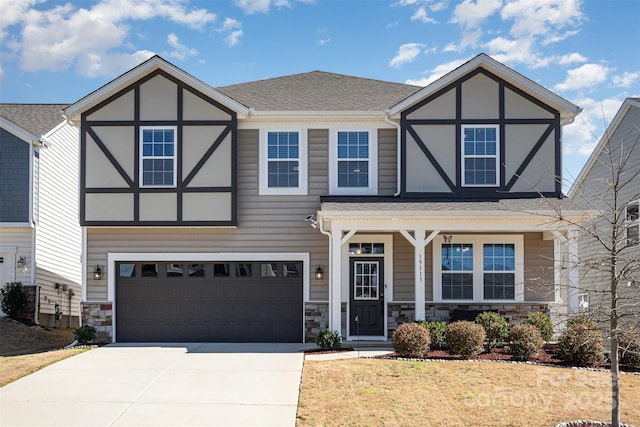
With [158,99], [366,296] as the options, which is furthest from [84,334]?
[366,296]

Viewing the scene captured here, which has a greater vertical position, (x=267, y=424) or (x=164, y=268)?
(x=164, y=268)

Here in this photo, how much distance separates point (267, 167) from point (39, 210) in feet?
26.0

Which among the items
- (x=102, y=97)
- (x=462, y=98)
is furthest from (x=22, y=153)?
(x=462, y=98)

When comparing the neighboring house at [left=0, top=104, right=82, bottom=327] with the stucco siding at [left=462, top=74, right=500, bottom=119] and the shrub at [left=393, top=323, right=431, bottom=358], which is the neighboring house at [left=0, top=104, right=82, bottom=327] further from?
the stucco siding at [left=462, top=74, right=500, bottom=119]

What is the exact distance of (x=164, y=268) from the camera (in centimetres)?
1511

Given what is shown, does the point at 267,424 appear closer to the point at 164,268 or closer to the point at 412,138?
the point at 164,268

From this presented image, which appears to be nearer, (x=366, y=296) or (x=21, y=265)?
(x=366, y=296)

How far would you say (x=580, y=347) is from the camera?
Answer: 1138cm

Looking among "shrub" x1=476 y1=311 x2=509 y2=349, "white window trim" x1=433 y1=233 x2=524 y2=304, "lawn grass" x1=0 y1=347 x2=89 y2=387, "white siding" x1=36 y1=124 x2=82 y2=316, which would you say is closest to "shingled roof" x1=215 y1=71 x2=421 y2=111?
"white window trim" x1=433 y1=233 x2=524 y2=304

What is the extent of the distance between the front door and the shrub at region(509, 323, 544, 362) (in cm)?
373

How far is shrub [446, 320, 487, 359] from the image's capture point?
11.8 metres

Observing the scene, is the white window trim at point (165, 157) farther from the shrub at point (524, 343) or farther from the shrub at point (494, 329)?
the shrub at point (524, 343)

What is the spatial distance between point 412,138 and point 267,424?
847 cm

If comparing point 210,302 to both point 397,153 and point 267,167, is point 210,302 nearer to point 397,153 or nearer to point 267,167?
point 267,167
